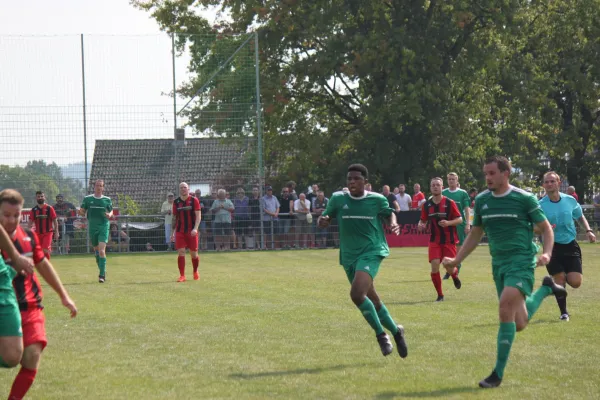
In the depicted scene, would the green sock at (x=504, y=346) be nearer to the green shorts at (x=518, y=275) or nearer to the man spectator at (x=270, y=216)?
the green shorts at (x=518, y=275)

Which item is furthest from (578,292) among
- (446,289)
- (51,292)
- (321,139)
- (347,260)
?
(321,139)

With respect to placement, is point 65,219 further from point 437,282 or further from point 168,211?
point 437,282

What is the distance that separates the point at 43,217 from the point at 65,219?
8.29 metres

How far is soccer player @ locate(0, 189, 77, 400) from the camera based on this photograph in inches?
265

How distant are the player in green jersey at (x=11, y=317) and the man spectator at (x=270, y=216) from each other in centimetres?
2453

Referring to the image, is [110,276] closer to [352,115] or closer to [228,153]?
[228,153]

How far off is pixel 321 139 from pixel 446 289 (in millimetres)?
22101

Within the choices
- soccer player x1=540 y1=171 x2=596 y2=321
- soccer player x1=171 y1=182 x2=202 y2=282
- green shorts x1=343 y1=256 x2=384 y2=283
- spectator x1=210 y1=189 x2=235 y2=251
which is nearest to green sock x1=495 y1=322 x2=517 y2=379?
green shorts x1=343 y1=256 x2=384 y2=283

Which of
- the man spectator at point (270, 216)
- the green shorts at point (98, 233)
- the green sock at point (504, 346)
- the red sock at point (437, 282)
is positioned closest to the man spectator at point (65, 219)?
the man spectator at point (270, 216)

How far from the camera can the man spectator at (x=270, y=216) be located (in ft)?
103

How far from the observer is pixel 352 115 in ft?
132

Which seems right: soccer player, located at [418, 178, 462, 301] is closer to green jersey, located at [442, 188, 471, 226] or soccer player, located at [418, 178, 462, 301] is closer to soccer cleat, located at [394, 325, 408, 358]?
green jersey, located at [442, 188, 471, 226]

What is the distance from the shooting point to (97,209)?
20.9m

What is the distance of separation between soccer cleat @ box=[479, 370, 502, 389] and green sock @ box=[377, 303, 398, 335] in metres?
1.76
